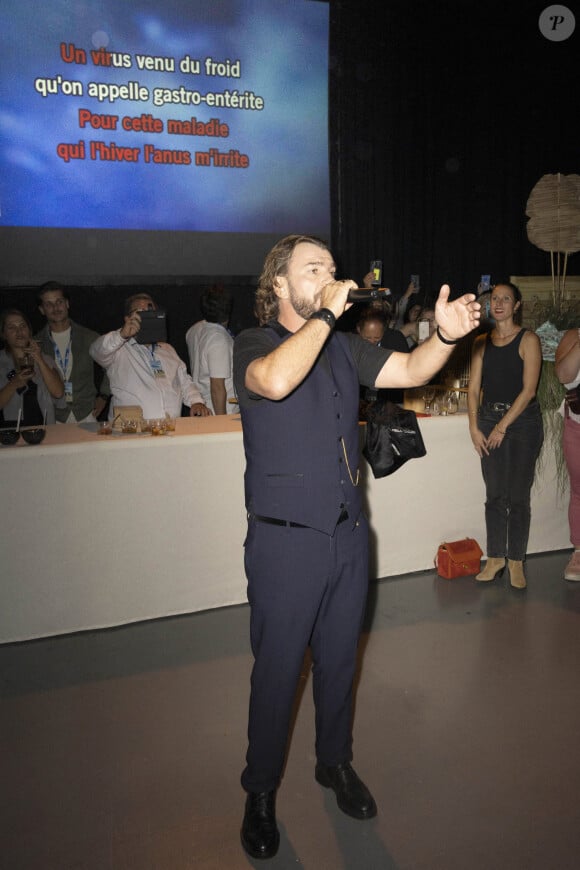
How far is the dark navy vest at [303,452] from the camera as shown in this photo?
1.82 m

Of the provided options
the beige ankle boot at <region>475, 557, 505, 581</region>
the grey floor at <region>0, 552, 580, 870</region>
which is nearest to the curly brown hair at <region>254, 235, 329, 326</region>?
the grey floor at <region>0, 552, 580, 870</region>

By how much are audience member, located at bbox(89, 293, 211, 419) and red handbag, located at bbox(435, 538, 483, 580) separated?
157cm

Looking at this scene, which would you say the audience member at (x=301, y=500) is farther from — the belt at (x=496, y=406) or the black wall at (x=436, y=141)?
the black wall at (x=436, y=141)

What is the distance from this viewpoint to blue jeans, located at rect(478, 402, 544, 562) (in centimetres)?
376

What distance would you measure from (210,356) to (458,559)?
1.93 metres

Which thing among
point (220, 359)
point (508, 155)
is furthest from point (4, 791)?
point (508, 155)

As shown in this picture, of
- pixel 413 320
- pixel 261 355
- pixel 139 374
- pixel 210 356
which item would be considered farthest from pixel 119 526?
pixel 413 320

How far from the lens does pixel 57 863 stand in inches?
73.8

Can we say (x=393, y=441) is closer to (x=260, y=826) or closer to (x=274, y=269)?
(x=274, y=269)

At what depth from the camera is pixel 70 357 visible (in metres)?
4.65

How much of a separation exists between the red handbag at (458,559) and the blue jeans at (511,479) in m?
0.09

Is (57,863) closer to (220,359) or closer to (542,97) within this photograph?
(220,359)

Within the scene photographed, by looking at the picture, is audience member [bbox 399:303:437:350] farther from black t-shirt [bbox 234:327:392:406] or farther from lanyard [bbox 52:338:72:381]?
black t-shirt [bbox 234:327:392:406]

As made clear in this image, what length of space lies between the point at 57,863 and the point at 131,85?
554 cm
